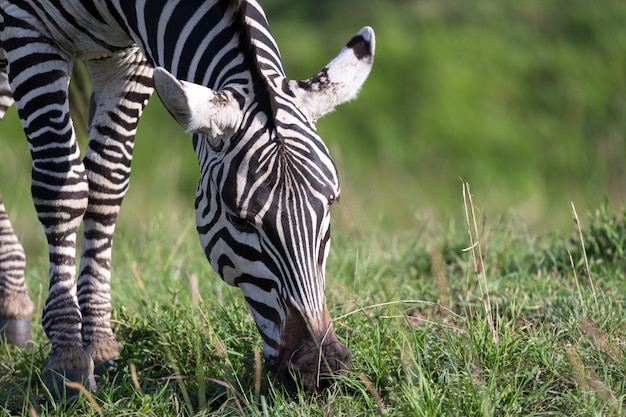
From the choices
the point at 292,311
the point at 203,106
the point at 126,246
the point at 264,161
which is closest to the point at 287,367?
the point at 292,311

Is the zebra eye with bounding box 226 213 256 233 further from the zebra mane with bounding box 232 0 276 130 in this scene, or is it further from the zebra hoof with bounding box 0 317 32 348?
the zebra hoof with bounding box 0 317 32 348

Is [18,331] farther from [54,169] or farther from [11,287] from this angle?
[54,169]

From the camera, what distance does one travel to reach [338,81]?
13.7 ft

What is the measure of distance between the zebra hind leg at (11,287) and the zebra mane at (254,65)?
7.21 ft

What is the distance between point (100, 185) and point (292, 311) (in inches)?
78.7

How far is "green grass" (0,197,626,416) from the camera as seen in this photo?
3.85 metres

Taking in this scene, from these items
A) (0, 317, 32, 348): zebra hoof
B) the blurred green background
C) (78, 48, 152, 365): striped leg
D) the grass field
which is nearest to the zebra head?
the grass field

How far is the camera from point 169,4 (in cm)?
441

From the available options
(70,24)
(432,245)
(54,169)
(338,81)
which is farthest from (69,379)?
(432,245)

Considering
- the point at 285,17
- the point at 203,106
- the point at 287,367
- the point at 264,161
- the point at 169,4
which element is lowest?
the point at 287,367

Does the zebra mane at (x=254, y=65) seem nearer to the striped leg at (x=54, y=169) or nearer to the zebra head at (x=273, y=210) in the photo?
the zebra head at (x=273, y=210)

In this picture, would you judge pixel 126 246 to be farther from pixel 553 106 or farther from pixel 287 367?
pixel 553 106

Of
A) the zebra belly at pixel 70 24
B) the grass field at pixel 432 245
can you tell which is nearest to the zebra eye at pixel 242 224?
the grass field at pixel 432 245

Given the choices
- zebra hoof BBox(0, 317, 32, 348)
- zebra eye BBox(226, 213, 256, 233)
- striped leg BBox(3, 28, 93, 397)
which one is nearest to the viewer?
zebra eye BBox(226, 213, 256, 233)
